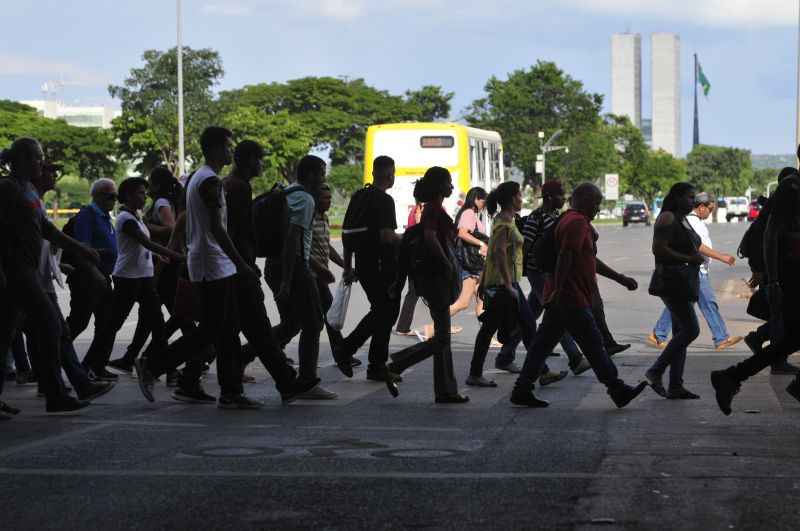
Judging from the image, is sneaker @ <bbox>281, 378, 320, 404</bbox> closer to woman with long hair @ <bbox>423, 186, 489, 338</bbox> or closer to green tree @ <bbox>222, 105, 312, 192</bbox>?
woman with long hair @ <bbox>423, 186, 489, 338</bbox>

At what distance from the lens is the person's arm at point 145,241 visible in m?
10.4

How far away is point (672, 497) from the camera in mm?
6293

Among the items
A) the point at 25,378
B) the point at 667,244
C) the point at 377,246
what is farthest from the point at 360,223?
the point at 25,378

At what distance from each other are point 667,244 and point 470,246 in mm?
4573

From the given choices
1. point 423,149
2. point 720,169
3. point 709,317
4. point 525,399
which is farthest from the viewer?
point 720,169

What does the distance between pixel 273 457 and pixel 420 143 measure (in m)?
30.2

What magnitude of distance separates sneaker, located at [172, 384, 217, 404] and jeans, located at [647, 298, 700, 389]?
2.96 m

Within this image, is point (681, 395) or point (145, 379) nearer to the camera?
point (145, 379)

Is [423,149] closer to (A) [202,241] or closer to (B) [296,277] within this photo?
(B) [296,277]

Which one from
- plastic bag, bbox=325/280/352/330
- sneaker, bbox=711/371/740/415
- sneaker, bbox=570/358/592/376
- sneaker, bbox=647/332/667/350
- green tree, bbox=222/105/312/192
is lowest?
sneaker, bbox=647/332/667/350

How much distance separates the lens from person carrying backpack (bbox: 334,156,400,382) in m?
11.2

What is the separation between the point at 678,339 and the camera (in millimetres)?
10312

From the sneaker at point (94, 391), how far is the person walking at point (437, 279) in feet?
5.95

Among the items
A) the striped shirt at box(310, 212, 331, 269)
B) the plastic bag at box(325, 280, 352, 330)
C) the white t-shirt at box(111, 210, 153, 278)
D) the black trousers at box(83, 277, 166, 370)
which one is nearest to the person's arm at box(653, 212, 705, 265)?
the striped shirt at box(310, 212, 331, 269)
